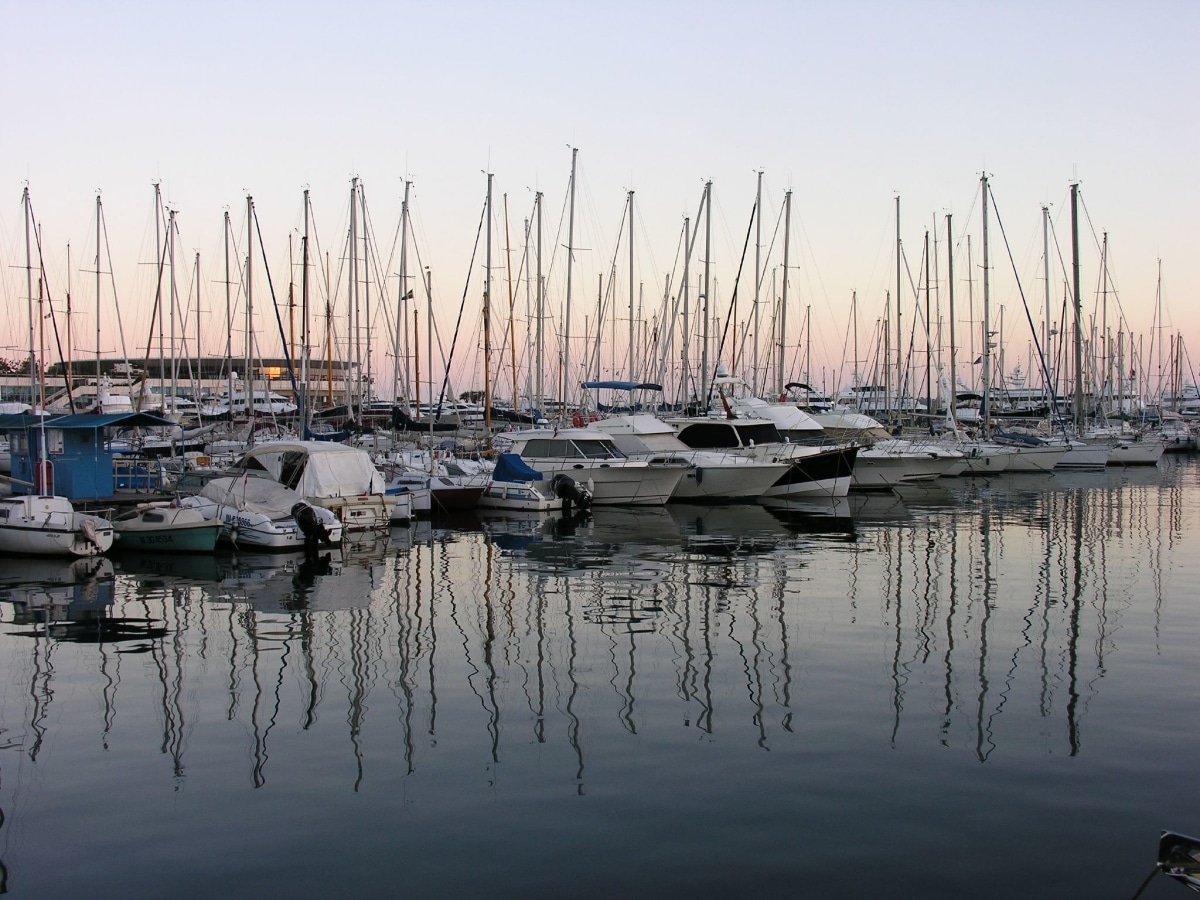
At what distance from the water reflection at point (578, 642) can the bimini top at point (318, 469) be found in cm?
176

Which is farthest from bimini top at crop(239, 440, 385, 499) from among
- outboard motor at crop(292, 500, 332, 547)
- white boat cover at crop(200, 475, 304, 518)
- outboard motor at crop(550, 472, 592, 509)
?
outboard motor at crop(550, 472, 592, 509)

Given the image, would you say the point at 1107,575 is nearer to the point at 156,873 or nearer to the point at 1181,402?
the point at 156,873

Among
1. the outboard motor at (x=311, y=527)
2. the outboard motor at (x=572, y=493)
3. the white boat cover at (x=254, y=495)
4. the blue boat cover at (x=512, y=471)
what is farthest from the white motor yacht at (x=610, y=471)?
the outboard motor at (x=311, y=527)

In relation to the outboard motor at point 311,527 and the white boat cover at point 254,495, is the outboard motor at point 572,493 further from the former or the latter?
the outboard motor at point 311,527

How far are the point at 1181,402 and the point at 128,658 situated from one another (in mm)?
95423

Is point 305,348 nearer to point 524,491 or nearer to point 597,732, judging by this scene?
point 524,491

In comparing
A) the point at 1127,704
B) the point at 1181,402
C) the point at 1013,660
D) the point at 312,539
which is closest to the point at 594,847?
the point at 1127,704

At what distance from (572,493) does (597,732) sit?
21123mm

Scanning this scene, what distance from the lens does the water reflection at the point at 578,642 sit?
10.4 m

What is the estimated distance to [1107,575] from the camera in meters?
20.1

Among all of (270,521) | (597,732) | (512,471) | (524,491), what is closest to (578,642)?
(597,732)

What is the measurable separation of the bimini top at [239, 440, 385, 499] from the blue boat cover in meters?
5.70

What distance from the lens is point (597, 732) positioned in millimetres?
10359

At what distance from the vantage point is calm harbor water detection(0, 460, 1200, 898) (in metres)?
7.48
